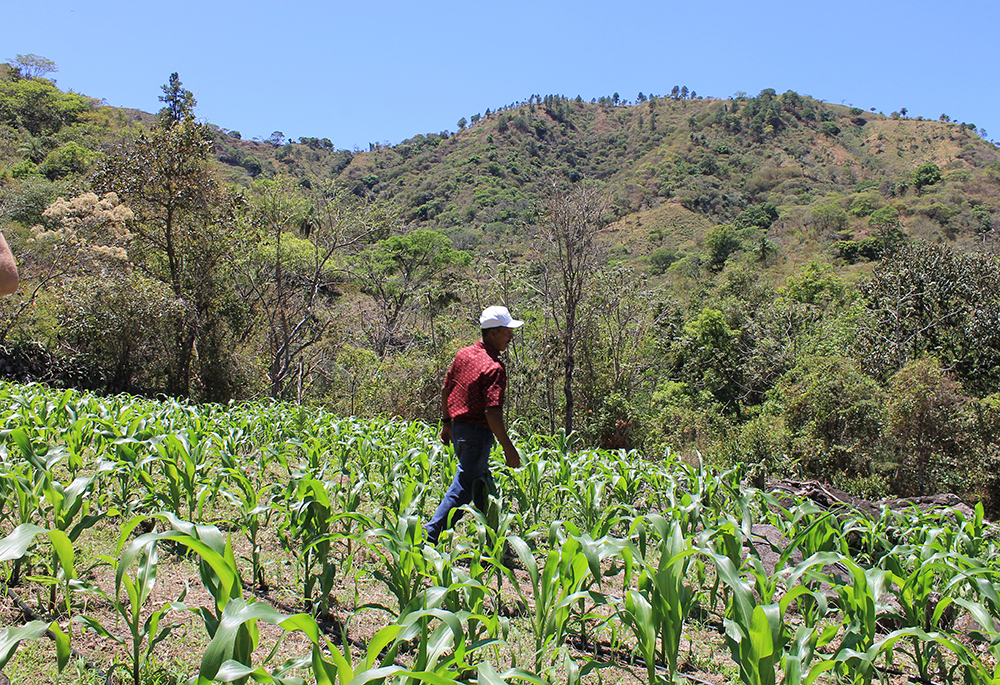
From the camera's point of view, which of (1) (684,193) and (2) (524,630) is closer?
(2) (524,630)

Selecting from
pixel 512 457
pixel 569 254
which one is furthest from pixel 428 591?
pixel 569 254

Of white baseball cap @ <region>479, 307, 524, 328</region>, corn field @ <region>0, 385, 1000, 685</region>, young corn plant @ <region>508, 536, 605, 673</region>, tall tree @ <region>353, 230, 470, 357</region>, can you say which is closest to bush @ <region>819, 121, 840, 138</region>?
tall tree @ <region>353, 230, 470, 357</region>

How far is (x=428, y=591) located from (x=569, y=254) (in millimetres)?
11072

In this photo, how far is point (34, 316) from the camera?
11914 millimetres

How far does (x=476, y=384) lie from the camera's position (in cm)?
366

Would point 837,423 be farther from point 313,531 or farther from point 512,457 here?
point 313,531

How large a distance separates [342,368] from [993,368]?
15328 mm

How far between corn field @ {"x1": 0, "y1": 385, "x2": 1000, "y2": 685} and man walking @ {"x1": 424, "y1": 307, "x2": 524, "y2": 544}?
9.3 inches

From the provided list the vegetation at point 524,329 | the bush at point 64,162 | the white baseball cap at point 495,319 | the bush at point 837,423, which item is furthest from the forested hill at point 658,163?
the white baseball cap at point 495,319

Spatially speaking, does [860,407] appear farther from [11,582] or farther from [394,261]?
[394,261]

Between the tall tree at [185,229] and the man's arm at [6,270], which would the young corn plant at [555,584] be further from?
the tall tree at [185,229]

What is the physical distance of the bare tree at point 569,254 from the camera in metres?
12.5

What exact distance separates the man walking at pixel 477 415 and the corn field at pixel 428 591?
0.24 metres

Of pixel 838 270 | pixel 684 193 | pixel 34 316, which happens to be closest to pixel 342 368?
pixel 34 316
